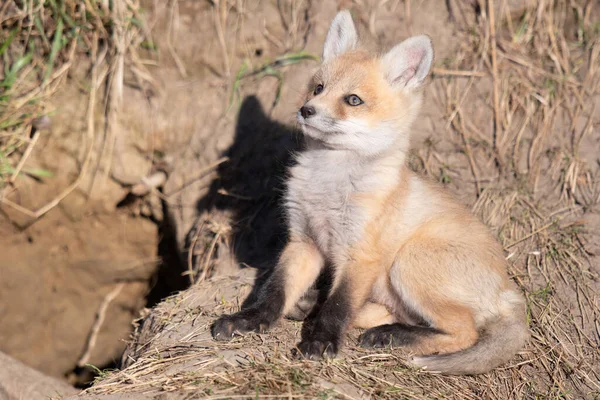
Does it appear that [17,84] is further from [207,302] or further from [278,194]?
[207,302]

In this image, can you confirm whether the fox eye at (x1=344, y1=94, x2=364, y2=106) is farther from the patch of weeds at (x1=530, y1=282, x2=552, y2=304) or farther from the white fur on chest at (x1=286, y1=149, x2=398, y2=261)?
the patch of weeds at (x1=530, y1=282, x2=552, y2=304)

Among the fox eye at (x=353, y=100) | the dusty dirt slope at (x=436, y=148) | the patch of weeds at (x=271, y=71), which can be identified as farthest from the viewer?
the patch of weeds at (x=271, y=71)

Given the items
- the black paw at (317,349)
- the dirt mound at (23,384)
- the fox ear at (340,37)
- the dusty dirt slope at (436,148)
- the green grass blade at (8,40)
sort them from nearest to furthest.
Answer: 1. the black paw at (317,349)
2. the dusty dirt slope at (436,148)
3. the fox ear at (340,37)
4. the dirt mound at (23,384)
5. the green grass blade at (8,40)

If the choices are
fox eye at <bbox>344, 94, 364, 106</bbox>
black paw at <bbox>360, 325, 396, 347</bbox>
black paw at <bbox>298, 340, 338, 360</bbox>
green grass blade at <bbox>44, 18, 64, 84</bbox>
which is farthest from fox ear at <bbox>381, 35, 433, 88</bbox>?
green grass blade at <bbox>44, 18, 64, 84</bbox>

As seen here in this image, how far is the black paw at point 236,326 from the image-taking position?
9.98 ft

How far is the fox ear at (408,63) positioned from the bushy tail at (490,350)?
1332mm

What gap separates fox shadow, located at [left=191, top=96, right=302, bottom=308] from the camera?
4473 mm

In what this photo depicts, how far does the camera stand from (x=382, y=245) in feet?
10.5

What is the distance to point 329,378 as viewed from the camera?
105 inches

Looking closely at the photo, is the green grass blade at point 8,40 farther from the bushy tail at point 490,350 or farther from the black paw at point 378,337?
the bushy tail at point 490,350

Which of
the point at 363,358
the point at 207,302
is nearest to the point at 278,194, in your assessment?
the point at 207,302

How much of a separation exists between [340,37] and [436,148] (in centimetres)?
144

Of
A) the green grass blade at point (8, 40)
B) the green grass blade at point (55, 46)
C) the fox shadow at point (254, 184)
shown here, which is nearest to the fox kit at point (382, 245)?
the fox shadow at point (254, 184)

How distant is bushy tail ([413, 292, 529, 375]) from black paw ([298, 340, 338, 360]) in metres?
0.43
